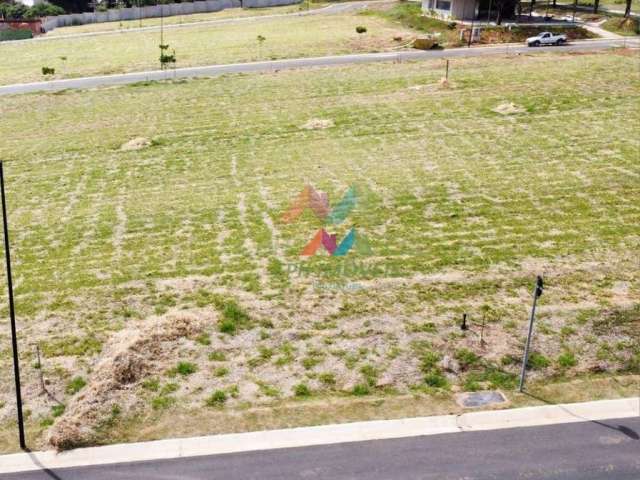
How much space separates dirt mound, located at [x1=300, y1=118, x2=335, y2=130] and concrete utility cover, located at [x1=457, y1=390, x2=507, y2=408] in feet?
88.8

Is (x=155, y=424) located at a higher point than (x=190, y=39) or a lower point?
lower

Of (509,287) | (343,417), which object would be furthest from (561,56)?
(343,417)

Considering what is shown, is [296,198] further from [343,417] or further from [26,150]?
[26,150]

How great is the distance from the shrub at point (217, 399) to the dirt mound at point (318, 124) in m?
26.7

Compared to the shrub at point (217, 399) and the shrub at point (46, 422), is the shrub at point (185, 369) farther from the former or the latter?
the shrub at point (46, 422)

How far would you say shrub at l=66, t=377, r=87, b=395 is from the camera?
1834 cm

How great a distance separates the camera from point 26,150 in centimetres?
4075

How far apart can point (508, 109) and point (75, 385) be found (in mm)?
34142

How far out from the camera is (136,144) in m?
40.2

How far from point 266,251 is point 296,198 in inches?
225

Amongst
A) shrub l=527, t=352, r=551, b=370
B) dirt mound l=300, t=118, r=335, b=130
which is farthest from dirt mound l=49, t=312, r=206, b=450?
dirt mound l=300, t=118, r=335, b=130

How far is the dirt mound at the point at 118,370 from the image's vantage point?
16.6 meters

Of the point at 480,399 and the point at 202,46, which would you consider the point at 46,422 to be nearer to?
the point at 480,399

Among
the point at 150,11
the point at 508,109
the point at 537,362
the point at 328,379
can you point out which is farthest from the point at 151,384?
the point at 150,11
